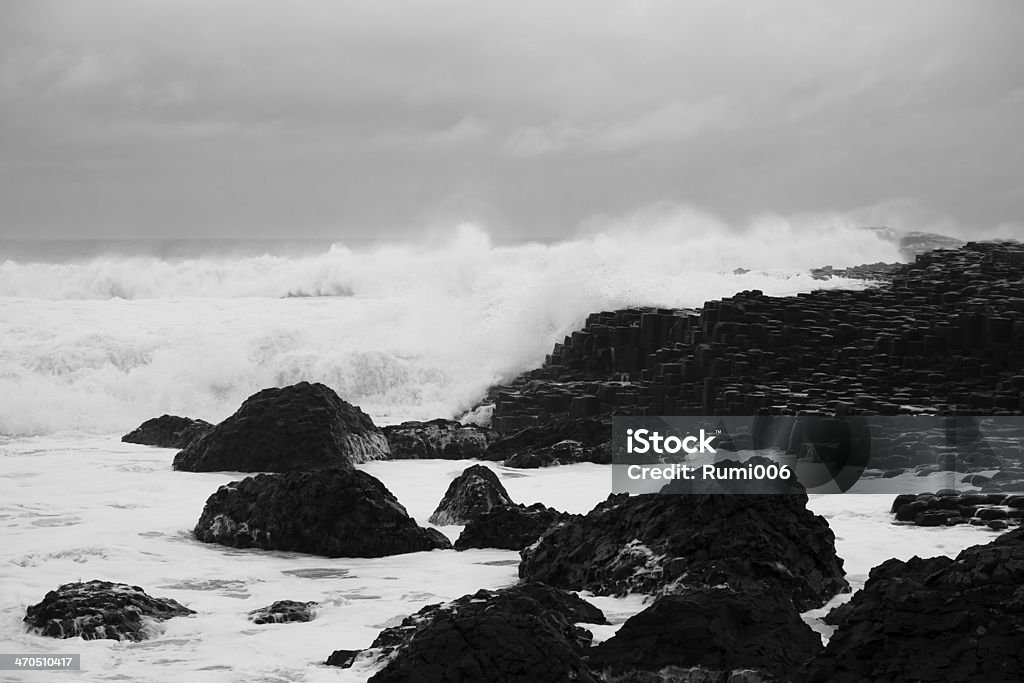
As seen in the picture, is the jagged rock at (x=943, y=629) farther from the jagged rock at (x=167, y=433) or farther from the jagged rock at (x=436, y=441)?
the jagged rock at (x=167, y=433)

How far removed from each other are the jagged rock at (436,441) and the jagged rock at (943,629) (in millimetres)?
9399

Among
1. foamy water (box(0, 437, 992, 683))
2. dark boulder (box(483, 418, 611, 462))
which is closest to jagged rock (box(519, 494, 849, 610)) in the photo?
foamy water (box(0, 437, 992, 683))

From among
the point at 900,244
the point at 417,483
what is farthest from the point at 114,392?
the point at 900,244

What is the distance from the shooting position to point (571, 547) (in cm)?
723

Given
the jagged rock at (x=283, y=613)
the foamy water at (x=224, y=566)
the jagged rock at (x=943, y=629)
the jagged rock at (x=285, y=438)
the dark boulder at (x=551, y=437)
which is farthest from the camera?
the dark boulder at (x=551, y=437)

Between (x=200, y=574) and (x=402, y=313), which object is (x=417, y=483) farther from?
(x=402, y=313)

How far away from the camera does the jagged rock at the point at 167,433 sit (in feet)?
47.3

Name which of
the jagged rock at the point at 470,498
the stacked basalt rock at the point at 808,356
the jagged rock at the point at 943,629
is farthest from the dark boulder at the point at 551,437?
the jagged rock at the point at 943,629

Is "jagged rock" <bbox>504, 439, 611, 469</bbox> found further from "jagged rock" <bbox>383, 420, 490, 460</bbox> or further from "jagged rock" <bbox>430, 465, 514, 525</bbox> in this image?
"jagged rock" <bbox>430, 465, 514, 525</bbox>

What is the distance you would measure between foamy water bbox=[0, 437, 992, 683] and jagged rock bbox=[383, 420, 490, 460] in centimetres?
152

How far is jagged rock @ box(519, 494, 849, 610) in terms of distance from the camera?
6.52 m

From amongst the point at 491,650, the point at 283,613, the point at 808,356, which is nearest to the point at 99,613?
the point at 283,613

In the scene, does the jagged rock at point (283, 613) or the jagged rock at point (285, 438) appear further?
the jagged rock at point (285, 438)

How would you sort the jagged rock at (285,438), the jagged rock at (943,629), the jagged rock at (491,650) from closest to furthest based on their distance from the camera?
the jagged rock at (943,629) → the jagged rock at (491,650) → the jagged rock at (285,438)
